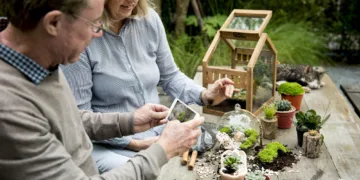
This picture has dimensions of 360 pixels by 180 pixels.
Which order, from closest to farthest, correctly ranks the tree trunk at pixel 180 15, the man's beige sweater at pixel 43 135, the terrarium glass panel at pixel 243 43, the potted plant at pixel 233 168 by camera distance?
1. the man's beige sweater at pixel 43 135
2. the potted plant at pixel 233 168
3. the terrarium glass panel at pixel 243 43
4. the tree trunk at pixel 180 15

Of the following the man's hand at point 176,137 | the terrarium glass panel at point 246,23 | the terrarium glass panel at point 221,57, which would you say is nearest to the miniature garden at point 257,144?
the man's hand at point 176,137

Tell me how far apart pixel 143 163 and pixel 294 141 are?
3.79 ft

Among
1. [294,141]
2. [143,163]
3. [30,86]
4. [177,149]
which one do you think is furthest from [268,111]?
[30,86]

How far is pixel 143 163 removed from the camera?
139 cm

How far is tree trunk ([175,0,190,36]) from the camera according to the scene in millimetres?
5809

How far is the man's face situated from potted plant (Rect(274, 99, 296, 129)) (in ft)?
4.60

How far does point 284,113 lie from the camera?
241 centimetres

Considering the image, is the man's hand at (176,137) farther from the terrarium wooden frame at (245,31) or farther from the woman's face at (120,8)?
the terrarium wooden frame at (245,31)

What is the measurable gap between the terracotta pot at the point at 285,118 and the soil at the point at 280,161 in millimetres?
301

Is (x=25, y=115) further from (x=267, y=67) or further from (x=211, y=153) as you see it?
(x=267, y=67)

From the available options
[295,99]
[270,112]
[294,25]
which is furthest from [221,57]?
[270,112]

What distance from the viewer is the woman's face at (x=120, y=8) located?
2078mm

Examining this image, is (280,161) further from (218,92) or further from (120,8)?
(120,8)

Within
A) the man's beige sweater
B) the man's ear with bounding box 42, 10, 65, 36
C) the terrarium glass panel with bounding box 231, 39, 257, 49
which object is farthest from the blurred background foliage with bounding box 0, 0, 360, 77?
the man's ear with bounding box 42, 10, 65, 36
